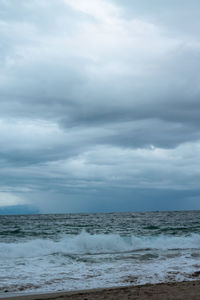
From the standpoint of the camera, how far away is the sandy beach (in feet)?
25.7

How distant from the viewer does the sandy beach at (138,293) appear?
7.85 meters

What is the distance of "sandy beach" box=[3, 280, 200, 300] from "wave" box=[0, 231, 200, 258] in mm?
8952

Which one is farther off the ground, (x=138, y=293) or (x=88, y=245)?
(x=138, y=293)

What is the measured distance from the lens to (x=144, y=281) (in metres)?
10.3

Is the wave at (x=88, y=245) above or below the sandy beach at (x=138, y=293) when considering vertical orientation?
below

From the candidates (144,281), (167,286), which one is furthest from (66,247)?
(167,286)

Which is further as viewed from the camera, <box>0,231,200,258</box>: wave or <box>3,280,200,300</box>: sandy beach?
<box>0,231,200,258</box>: wave

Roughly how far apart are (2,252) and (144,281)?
983 centimetres

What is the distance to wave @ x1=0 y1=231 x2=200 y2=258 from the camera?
17.8m

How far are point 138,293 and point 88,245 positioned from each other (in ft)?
42.7

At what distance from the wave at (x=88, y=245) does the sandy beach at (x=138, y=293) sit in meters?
8.95

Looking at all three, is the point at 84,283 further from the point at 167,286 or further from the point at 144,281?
the point at 167,286

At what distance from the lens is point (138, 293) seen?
8.29 metres

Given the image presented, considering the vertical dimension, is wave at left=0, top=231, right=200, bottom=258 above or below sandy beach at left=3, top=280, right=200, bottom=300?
below
